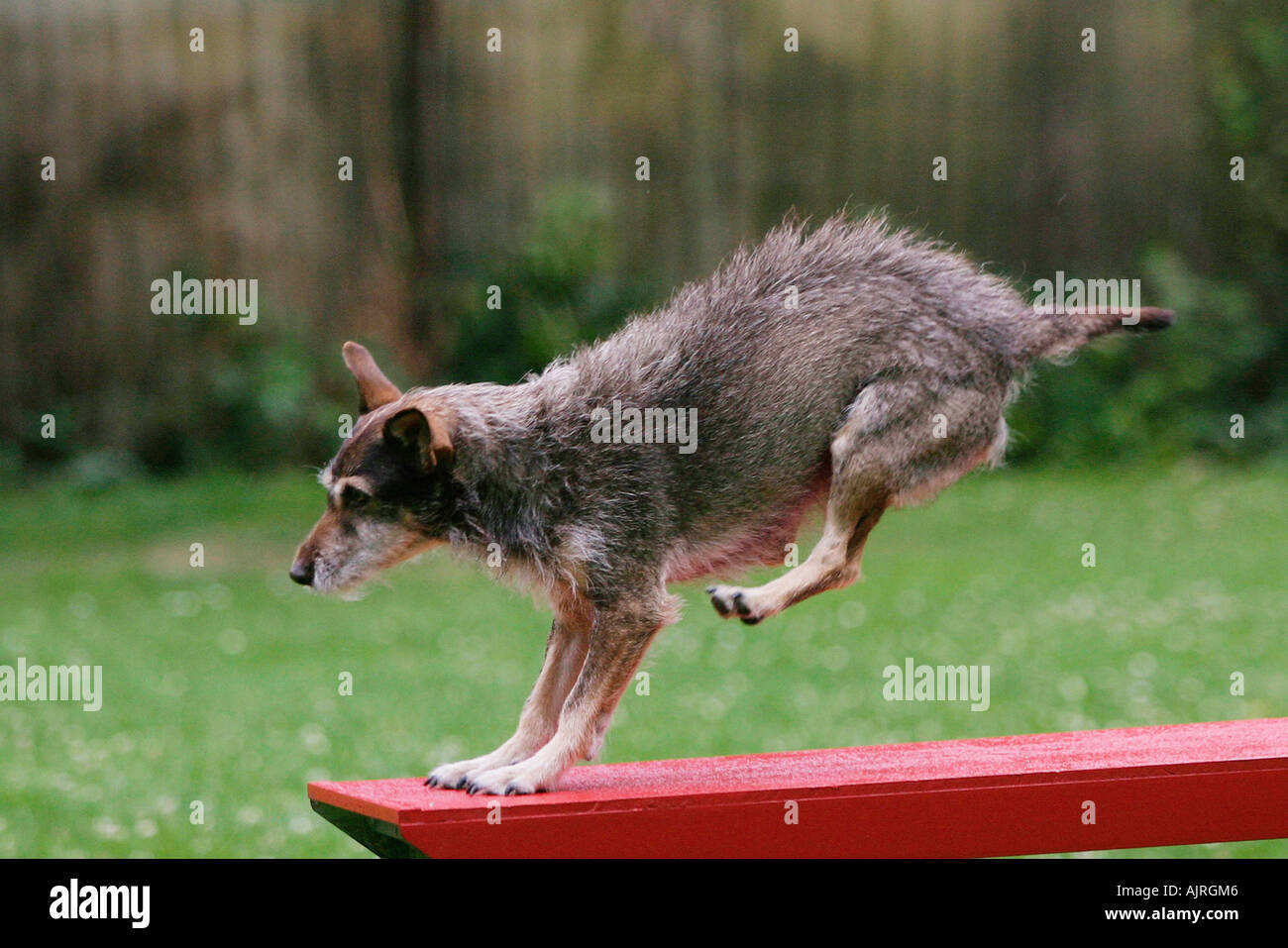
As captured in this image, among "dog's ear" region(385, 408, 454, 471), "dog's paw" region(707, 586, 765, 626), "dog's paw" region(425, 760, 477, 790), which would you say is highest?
"dog's ear" region(385, 408, 454, 471)

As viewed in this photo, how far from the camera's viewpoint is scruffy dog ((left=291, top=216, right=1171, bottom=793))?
168 inches

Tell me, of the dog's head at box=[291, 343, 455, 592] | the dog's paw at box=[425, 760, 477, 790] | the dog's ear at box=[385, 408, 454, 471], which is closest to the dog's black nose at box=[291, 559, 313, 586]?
the dog's head at box=[291, 343, 455, 592]

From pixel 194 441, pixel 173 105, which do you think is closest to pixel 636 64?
pixel 173 105

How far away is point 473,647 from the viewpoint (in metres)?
11.3

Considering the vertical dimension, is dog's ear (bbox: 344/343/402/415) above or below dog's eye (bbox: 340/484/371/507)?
above

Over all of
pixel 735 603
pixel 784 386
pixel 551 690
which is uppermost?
pixel 784 386

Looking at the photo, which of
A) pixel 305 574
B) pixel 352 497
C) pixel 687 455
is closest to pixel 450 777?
pixel 305 574

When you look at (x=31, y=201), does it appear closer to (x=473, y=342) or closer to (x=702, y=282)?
(x=473, y=342)

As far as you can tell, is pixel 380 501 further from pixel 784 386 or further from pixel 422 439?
pixel 784 386

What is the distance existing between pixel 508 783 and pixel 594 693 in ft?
1.06

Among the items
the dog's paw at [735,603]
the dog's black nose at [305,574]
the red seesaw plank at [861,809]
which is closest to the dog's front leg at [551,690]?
the red seesaw plank at [861,809]

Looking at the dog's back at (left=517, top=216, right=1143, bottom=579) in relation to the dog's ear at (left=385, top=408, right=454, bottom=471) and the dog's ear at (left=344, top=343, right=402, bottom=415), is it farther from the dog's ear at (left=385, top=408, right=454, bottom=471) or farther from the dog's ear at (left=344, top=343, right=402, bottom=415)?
the dog's ear at (left=344, top=343, right=402, bottom=415)

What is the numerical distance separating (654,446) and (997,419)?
3.11ft

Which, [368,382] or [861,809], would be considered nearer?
[861,809]
